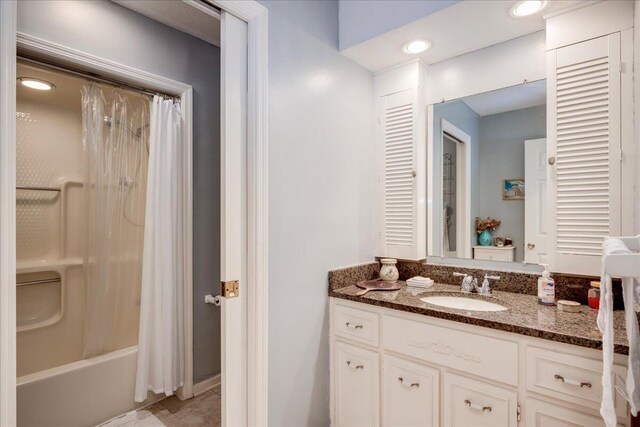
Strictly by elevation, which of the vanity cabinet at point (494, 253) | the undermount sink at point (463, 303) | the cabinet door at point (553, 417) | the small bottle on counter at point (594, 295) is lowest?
the cabinet door at point (553, 417)

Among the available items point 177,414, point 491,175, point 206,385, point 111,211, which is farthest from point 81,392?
point 491,175

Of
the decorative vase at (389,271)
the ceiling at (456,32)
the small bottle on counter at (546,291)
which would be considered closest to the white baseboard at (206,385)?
the decorative vase at (389,271)

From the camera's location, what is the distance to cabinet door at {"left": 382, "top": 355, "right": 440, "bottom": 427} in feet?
4.71

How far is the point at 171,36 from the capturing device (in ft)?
7.31

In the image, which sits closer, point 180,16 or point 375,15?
point 375,15

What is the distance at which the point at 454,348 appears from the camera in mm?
1371

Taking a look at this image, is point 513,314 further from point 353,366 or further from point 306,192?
point 306,192

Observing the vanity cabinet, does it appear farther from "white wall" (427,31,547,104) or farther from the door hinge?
the door hinge

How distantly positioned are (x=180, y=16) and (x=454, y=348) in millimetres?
2415

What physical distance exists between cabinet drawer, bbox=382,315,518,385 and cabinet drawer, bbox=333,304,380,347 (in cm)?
5

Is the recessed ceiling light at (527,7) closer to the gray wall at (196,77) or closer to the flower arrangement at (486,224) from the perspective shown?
the flower arrangement at (486,224)

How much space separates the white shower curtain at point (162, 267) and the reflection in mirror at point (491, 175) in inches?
66.7

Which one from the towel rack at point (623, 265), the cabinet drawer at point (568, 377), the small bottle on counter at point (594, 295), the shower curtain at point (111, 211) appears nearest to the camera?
the towel rack at point (623, 265)

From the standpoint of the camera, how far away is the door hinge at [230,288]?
55.7 inches
